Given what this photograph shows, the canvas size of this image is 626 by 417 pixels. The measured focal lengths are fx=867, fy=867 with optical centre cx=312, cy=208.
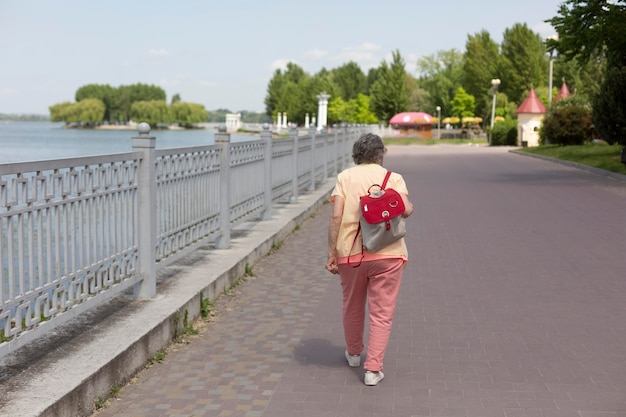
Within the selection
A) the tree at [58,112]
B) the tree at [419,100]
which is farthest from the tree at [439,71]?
the tree at [58,112]

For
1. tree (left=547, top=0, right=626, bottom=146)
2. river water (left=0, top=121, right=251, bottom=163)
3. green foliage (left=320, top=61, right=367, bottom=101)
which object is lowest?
river water (left=0, top=121, right=251, bottom=163)

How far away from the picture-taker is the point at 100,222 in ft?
19.1

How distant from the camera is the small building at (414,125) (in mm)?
91519

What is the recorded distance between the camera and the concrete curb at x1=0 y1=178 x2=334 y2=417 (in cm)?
441

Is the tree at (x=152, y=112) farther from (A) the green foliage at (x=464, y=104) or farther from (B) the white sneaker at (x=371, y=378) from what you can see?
(B) the white sneaker at (x=371, y=378)

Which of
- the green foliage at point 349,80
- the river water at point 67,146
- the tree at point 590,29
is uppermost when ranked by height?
the green foliage at point 349,80

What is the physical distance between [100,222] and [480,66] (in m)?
114

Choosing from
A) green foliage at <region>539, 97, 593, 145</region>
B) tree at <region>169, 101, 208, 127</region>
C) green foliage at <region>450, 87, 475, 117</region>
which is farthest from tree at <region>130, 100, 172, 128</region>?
green foliage at <region>539, 97, 593, 145</region>

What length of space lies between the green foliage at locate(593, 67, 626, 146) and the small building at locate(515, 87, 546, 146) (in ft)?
93.5

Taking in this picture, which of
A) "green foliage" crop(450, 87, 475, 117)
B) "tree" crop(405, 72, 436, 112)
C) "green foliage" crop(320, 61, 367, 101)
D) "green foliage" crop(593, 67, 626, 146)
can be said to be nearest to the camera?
"green foliage" crop(593, 67, 626, 146)

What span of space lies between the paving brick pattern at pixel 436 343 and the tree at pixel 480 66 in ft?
342

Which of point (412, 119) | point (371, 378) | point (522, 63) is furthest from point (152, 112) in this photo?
point (371, 378)

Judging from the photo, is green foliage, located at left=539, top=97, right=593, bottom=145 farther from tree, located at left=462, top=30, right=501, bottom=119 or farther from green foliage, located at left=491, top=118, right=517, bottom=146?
tree, located at left=462, top=30, right=501, bottom=119

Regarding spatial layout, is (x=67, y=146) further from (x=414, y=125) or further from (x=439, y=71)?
(x=439, y=71)
